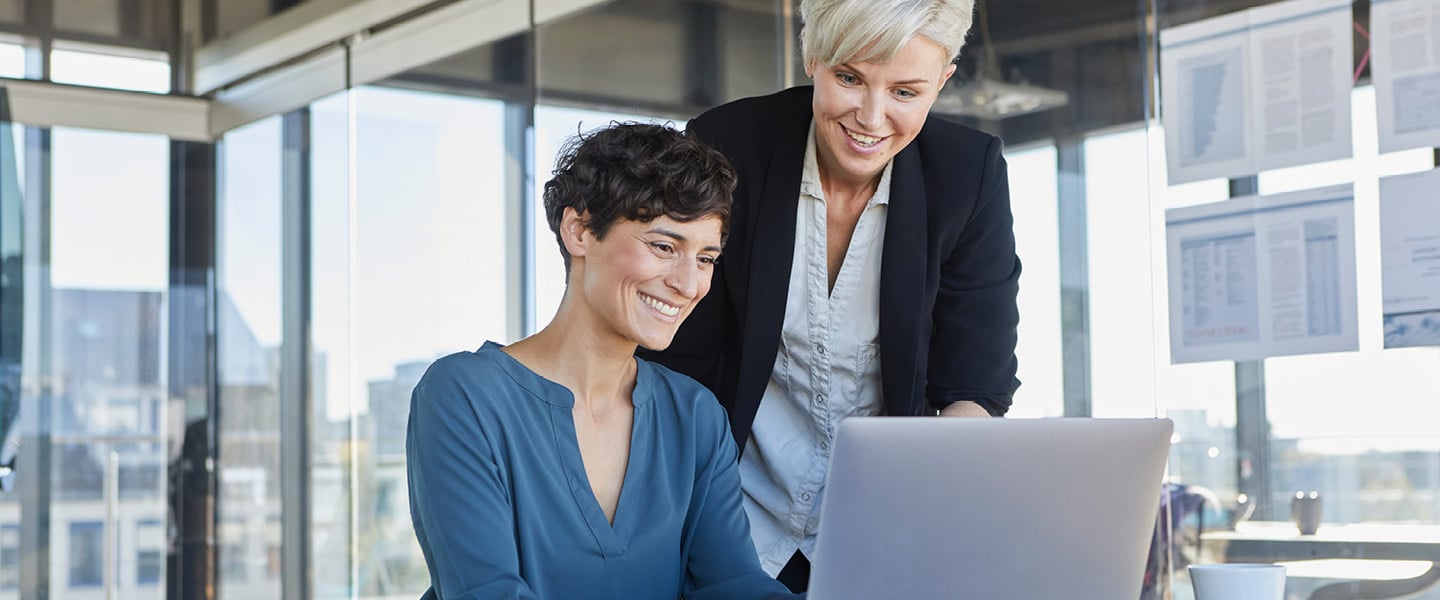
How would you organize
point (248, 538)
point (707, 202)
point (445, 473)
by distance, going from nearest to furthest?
point (445, 473)
point (707, 202)
point (248, 538)

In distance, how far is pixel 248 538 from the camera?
5777 mm

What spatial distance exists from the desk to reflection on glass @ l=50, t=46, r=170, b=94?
4.23m

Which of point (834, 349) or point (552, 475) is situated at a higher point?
point (834, 349)

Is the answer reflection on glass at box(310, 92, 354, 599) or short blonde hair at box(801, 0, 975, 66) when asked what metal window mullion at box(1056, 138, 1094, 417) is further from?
reflection on glass at box(310, 92, 354, 599)

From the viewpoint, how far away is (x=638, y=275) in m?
1.62

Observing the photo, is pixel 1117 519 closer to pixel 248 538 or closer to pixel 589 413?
pixel 589 413

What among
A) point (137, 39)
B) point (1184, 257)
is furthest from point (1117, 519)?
point (137, 39)

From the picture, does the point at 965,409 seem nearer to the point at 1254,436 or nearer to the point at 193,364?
the point at 1254,436

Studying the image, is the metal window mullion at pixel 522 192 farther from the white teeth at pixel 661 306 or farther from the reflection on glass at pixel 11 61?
the white teeth at pixel 661 306

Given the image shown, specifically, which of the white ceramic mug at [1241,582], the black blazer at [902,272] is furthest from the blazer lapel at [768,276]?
the white ceramic mug at [1241,582]

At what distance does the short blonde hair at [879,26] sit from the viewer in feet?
5.54

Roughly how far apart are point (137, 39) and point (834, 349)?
4734 mm

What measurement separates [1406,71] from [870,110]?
156 centimetres

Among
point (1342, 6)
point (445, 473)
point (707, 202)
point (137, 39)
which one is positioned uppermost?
point (137, 39)
